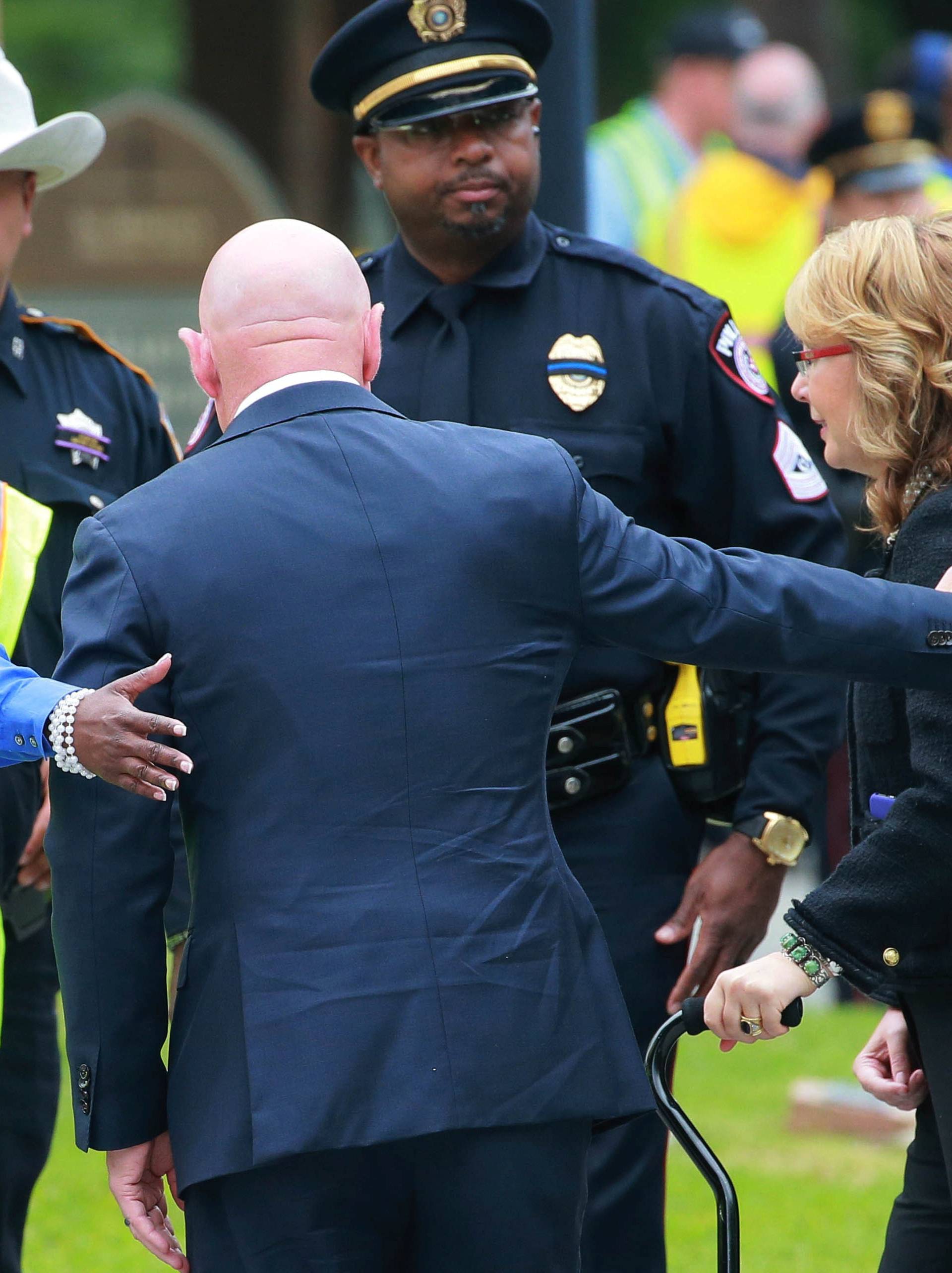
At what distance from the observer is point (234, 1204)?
7.68 feet

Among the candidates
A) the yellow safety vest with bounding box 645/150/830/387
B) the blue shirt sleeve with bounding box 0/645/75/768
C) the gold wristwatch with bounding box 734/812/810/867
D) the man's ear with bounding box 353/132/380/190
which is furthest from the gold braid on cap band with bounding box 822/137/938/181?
the blue shirt sleeve with bounding box 0/645/75/768

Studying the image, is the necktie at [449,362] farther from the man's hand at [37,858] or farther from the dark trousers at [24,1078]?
the dark trousers at [24,1078]

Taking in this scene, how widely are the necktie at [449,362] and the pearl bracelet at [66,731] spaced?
3.84ft

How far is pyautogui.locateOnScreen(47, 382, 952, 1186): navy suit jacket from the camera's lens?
230 centimetres

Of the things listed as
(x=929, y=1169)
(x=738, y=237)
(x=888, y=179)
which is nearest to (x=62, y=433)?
(x=929, y=1169)

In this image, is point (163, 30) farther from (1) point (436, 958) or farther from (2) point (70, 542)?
(1) point (436, 958)

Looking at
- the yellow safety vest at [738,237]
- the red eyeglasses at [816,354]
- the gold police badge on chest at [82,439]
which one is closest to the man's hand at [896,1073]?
the red eyeglasses at [816,354]

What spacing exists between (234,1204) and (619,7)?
17308 millimetres

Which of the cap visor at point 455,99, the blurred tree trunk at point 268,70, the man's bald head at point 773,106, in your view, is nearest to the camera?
the cap visor at point 455,99

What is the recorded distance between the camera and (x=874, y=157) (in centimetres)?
668

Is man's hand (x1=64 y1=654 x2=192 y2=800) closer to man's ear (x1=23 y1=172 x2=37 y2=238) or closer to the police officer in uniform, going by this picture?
the police officer in uniform

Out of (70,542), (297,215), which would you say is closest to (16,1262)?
(70,542)

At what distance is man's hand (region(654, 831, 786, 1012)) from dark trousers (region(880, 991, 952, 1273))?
54 centimetres

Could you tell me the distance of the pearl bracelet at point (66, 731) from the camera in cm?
234
